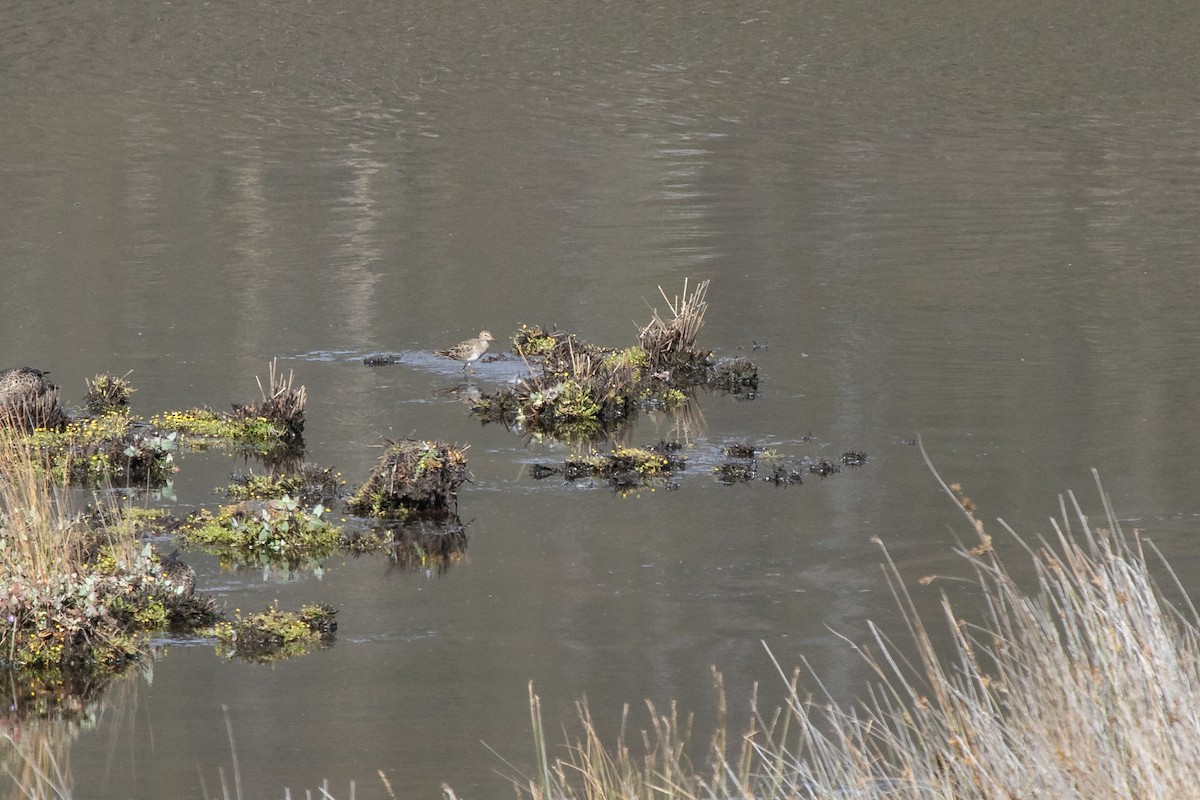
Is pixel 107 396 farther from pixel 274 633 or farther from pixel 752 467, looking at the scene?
pixel 274 633

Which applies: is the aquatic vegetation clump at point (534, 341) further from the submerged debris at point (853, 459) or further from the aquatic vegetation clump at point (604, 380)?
the submerged debris at point (853, 459)

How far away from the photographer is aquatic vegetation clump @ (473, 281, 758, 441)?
51.1 feet

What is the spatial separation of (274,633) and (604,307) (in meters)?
10.6

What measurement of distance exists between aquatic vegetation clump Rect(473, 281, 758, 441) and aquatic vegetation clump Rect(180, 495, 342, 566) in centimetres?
360

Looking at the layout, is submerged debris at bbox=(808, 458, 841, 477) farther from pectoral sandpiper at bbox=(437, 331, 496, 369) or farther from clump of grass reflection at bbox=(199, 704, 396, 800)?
clump of grass reflection at bbox=(199, 704, 396, 800)

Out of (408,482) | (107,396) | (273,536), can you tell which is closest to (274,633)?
(273,536)

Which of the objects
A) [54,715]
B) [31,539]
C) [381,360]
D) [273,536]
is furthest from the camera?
[381,360]

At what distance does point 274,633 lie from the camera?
10.4 meters

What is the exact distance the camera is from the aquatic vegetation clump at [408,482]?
1272 centimetres

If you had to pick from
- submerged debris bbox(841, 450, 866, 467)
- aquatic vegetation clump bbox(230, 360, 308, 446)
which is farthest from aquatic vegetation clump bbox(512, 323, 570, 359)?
submerged debris bbox(841, 450, 866, 467)

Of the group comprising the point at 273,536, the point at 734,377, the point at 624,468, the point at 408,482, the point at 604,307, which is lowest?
the point at 604,307

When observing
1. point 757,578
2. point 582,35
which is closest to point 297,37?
point 582,35

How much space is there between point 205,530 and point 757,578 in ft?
11.7

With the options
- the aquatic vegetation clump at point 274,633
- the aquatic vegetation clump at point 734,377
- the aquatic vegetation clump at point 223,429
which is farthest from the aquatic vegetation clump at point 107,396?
the aquatic vegetation clump at point 274,633
